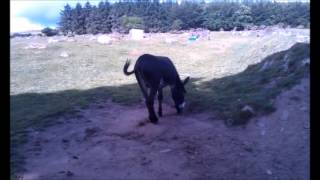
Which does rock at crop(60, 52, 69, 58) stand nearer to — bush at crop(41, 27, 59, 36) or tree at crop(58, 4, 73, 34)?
tree at crop(58, 4, 73, 34)

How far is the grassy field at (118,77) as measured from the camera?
35.5 ft

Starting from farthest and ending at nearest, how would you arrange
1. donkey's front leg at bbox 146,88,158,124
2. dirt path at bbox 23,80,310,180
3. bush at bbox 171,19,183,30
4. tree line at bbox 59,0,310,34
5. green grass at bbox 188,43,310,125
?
bush at bbox 171,19,183,30 → tree line at bbox 59,0,310,34 → green grass at bbox 188,43,310,125 → donkey's front leg at bbox 146,88,158,124 → dirt path at bbox 23,80,310,180

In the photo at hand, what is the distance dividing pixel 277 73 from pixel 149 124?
4.67m

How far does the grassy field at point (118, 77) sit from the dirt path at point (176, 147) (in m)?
0.50

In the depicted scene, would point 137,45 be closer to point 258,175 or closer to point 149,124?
point 149,124

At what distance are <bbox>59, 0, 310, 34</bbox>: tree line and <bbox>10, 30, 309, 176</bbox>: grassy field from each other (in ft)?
18.9

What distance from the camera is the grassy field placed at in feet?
35.5

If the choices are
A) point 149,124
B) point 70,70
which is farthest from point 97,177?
point 70,70

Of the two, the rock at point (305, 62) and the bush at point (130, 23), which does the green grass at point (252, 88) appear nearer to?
the rock at point (305, 62)

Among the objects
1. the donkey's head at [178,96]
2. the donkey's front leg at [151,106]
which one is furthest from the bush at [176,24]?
the donkey's front leg at [151,106]

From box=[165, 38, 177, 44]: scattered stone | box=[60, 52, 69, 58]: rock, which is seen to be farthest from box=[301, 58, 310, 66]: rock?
box=[165, 38, 177, 44]: scattered stone

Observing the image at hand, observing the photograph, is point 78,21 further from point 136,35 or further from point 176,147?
point 176,147

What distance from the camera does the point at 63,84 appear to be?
16.3 metres

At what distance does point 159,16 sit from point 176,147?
30.7 m
